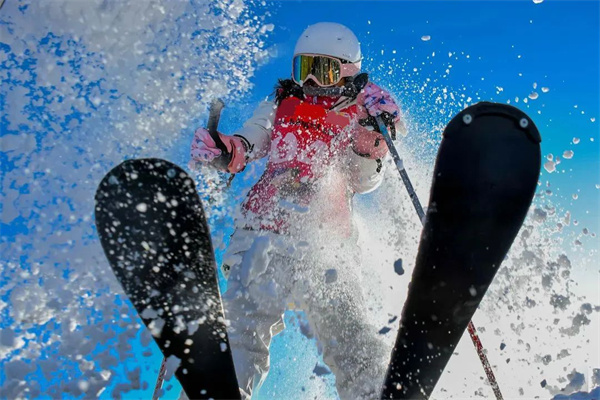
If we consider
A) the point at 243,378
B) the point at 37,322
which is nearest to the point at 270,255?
the point at 243,378

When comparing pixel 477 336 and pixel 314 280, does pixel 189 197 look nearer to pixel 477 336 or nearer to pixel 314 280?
pixel 314 280

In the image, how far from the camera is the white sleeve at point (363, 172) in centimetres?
334

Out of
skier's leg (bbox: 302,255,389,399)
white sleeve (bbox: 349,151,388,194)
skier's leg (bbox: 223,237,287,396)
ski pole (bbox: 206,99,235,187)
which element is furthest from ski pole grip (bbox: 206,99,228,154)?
skier's leg (bbox: 302,255,389,399)

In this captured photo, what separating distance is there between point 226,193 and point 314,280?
103 centimetres

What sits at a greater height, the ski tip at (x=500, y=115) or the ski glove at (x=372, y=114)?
the ski glove at (x=372, y=114)

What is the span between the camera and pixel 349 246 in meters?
3.07

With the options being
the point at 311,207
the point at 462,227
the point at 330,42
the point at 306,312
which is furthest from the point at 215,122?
the point at 462,227

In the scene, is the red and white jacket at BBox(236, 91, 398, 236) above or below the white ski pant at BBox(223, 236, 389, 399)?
above

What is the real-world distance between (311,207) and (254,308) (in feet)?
2.51

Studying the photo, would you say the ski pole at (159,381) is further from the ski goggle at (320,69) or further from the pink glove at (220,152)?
the ski goggle at (320,69)

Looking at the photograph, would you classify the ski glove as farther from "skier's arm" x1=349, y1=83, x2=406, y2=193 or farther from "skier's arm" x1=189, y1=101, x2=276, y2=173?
Answer: "skier's arm" x1=189, y1=101, x2=276, y2=173

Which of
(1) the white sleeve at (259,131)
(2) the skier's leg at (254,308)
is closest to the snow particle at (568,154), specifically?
(2) the skier's leg at (254,308)

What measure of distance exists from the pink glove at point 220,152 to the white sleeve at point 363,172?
0.82 metres

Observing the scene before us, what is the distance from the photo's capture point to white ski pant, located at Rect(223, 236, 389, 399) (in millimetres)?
2641
